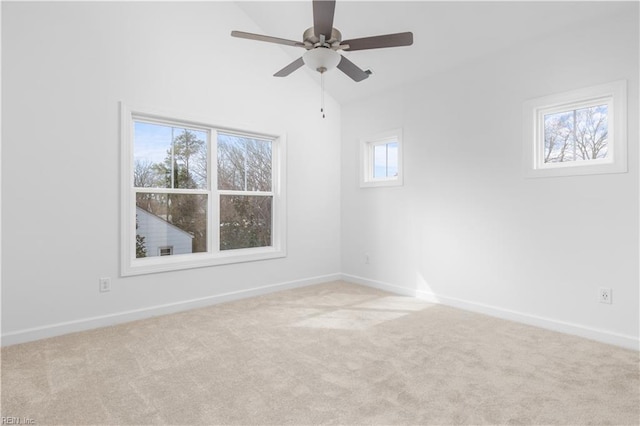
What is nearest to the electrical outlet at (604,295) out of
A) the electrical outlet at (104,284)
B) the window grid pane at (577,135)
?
the window grid pane at (577,135)

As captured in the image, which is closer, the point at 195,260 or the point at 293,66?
the point at 293,66

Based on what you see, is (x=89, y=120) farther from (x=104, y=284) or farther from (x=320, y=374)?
(x=320, y=374)

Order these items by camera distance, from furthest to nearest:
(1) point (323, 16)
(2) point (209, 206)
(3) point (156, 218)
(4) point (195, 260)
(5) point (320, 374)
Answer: (2) point (209, 206) → (4) point (195, 260) → (3) point (156, 218) → (5) point (320, 374) → (1) point (323, 16)

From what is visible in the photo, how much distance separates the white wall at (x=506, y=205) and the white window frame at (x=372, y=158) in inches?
3.7

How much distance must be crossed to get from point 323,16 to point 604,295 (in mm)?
3141

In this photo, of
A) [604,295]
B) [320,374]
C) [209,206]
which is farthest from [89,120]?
[604,295]

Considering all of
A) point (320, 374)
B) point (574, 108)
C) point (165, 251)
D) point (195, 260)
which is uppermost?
point (574, 108)

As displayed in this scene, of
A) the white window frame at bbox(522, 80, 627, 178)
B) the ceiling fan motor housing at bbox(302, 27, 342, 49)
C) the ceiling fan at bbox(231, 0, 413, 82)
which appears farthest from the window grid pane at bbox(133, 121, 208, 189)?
the white window frame at bbox(522, 80, 627, 178)

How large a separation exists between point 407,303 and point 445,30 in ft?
9.76

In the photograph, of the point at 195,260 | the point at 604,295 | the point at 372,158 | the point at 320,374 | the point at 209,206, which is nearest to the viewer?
the point at 320,374

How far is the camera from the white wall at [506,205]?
2.88m

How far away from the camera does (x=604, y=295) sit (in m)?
2.96

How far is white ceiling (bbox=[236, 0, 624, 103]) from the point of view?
3.08 meters

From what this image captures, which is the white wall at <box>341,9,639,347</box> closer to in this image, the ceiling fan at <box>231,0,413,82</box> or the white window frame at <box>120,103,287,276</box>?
the white window frame at <box>120,103,287,276</box>
